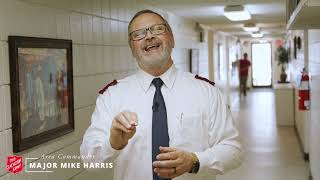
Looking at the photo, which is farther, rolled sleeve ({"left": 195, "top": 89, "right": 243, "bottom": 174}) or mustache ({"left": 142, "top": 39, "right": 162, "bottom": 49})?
mustache ({"left": 142, "top": 39, "right": 162, "bottom": 49})

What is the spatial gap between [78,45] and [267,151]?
422 cm

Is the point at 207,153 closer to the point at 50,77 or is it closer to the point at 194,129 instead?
the point at 194,129

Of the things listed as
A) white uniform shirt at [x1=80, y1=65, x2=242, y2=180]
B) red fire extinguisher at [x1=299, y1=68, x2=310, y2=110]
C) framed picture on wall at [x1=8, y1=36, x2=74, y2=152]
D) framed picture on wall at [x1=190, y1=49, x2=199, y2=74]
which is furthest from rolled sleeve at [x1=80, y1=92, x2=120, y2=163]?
framed picture on wall at [x1=190, y1=49, x2=199, y2=74]

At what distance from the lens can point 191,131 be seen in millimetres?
1744

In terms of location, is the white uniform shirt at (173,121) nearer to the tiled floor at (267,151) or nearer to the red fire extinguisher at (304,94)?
the red fire extinguisher at (304,94)

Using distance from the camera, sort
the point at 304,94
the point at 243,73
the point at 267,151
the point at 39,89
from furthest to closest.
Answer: the point at 243,73
the point at 267,151
the point at 304,94
the point at 39,89

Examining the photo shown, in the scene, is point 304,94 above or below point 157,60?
below

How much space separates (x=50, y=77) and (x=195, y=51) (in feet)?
17.5

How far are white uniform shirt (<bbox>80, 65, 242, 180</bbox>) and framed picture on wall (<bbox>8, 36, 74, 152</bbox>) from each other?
18.9 inches

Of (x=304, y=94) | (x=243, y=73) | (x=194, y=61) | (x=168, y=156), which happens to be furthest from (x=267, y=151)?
(x=243, y=73)

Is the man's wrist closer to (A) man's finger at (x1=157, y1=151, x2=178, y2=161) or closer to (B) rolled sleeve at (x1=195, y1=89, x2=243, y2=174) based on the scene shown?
(B) rolled sleeve at (x1=195, y1=89, x2=243, y2=174)

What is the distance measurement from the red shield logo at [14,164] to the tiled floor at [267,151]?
3225 mm

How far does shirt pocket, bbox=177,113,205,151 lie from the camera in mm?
1737

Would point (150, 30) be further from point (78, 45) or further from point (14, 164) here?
point (78, 45)
